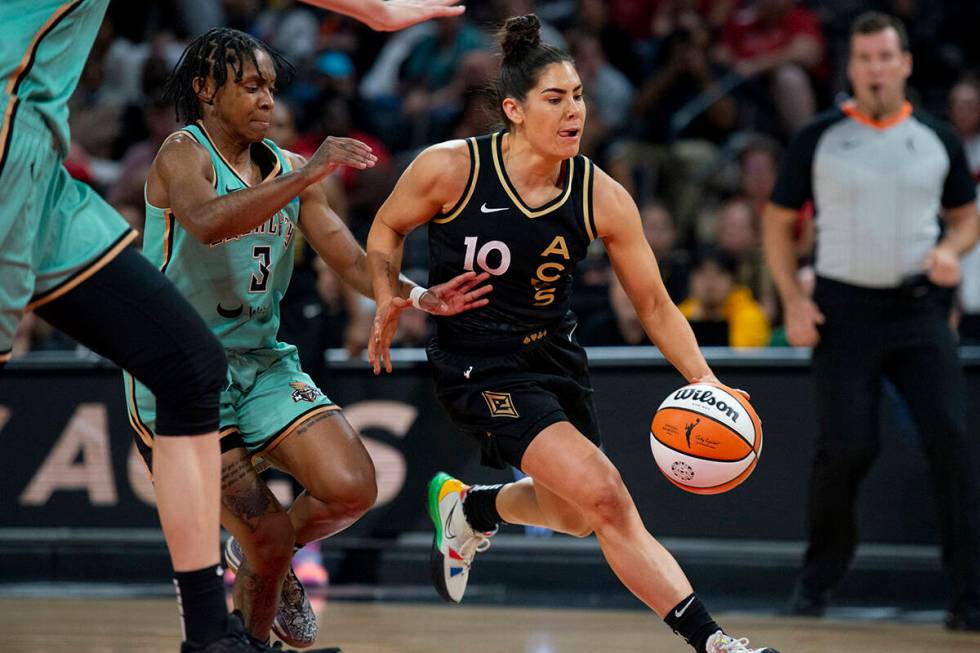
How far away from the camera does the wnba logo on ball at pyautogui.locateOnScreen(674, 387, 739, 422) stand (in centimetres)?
438

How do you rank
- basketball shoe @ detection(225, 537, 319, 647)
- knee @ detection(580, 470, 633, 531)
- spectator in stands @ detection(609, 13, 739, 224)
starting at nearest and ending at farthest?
knee @ detection(580, 470, 633, 531)
basketball shoe @ detection(225, 537, 319, 647)
spectator in stands @ detection(609, 13, 739, 224)

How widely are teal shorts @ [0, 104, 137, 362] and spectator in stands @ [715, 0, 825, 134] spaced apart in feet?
23.6

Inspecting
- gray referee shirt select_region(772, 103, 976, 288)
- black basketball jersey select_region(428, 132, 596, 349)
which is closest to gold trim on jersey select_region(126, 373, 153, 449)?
black basketball jersey select_region(428, 132, 596, 349)

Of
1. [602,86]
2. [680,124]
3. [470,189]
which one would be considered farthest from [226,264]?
[602,86]

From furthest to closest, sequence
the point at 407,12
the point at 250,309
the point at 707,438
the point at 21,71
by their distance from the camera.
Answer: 1. the point at 250,309
2. the point at 707,438
3. the point at 407,12
4. the point at 21,71

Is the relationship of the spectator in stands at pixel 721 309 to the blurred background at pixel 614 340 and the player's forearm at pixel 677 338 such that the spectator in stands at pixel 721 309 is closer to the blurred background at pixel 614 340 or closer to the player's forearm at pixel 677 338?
the blurred background at pixel 614 340

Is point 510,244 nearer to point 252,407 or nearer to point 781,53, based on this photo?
point 252,407

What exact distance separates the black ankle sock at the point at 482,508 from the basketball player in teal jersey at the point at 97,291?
5.87 feet

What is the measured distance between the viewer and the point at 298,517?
4637 mm

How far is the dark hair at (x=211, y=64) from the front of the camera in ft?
14.8

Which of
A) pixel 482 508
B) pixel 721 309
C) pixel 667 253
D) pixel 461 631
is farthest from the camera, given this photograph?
pixel 667 253

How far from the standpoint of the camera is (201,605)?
3.55 meters

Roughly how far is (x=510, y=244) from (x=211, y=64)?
1.14 meters

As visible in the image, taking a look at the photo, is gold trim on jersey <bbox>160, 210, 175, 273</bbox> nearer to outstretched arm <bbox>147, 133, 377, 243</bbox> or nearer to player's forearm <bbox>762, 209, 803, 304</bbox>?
outstretched arm <bbox>147, 133, 377, 243</bbox>
